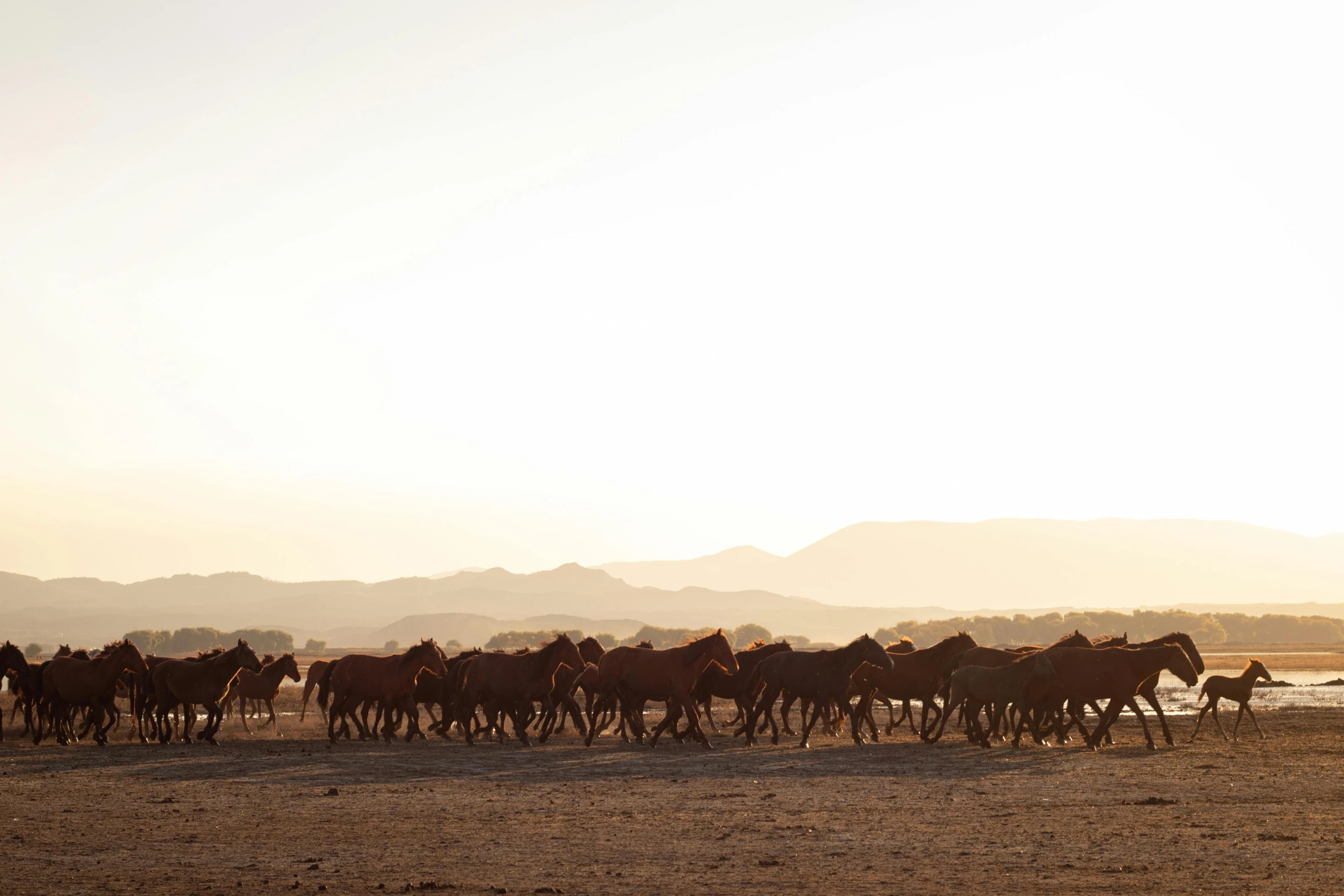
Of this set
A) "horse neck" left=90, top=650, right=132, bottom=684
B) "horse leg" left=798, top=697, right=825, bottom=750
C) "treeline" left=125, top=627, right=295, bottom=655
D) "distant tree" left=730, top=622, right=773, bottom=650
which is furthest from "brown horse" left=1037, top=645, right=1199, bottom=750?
"treeline" left=125, top=627, right=295, bottom=655

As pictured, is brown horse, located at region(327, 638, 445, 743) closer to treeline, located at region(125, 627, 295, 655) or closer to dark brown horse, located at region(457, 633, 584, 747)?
dark brown horse, located at region(457, 633, 584, 747)

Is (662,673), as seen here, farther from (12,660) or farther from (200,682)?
(12,660)

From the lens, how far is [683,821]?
1479 cm

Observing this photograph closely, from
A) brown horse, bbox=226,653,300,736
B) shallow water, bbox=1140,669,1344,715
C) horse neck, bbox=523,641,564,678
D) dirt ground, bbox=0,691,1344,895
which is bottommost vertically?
shallow water, bbox=1140,669,1344,715

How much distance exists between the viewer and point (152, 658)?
29016 millimetres

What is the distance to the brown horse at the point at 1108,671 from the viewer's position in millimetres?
23547

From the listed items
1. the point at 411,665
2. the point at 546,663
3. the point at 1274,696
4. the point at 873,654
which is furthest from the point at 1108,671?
the point at 1274,696

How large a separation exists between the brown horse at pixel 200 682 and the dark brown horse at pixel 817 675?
11.5 metres

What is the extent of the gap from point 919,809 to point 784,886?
16.8 ft

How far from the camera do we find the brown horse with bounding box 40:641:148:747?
26.0 metres

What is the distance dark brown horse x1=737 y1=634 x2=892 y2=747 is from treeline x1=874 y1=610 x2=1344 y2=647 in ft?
283

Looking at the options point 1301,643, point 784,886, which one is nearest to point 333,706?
point 784,886

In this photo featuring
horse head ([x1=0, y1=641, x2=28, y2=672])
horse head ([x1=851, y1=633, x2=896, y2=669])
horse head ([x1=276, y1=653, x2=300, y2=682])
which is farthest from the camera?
horse head ([x1=276, y1=653, x2=300, y2=682])

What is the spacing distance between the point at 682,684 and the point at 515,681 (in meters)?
4.16
